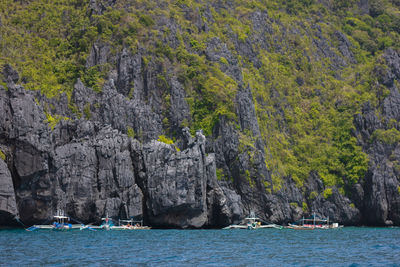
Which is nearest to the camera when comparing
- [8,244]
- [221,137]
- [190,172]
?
[8,244]

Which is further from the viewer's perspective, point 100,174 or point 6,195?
point 100,174

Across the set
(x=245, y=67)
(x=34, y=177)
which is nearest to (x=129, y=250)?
(x=34, y=177)

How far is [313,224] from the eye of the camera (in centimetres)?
10650

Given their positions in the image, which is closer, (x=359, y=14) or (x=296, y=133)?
(x=296, y=133)

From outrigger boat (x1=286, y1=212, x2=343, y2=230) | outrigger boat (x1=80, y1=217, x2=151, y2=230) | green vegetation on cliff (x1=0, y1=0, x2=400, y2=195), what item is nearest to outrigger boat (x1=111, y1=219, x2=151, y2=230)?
outrigger boat (x1=80, y1=217, x2=151, y2=230)

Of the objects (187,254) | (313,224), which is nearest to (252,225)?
(313,224)

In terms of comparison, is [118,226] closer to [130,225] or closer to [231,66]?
[130,225]

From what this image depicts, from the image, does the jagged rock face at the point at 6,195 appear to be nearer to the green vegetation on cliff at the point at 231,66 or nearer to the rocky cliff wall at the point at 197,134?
the rocky cliff wall at the point at 197,134

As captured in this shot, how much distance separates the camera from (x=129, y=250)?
153 ft

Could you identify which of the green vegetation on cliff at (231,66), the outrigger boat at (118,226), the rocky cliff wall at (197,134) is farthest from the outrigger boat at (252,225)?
the outrigger boat at (118,226)

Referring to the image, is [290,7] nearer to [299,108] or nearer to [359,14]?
[359,14]

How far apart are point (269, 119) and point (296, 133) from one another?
25.8 feet

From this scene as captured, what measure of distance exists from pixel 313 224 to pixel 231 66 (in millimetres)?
40422

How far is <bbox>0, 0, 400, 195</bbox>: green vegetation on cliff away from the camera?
351 feet
